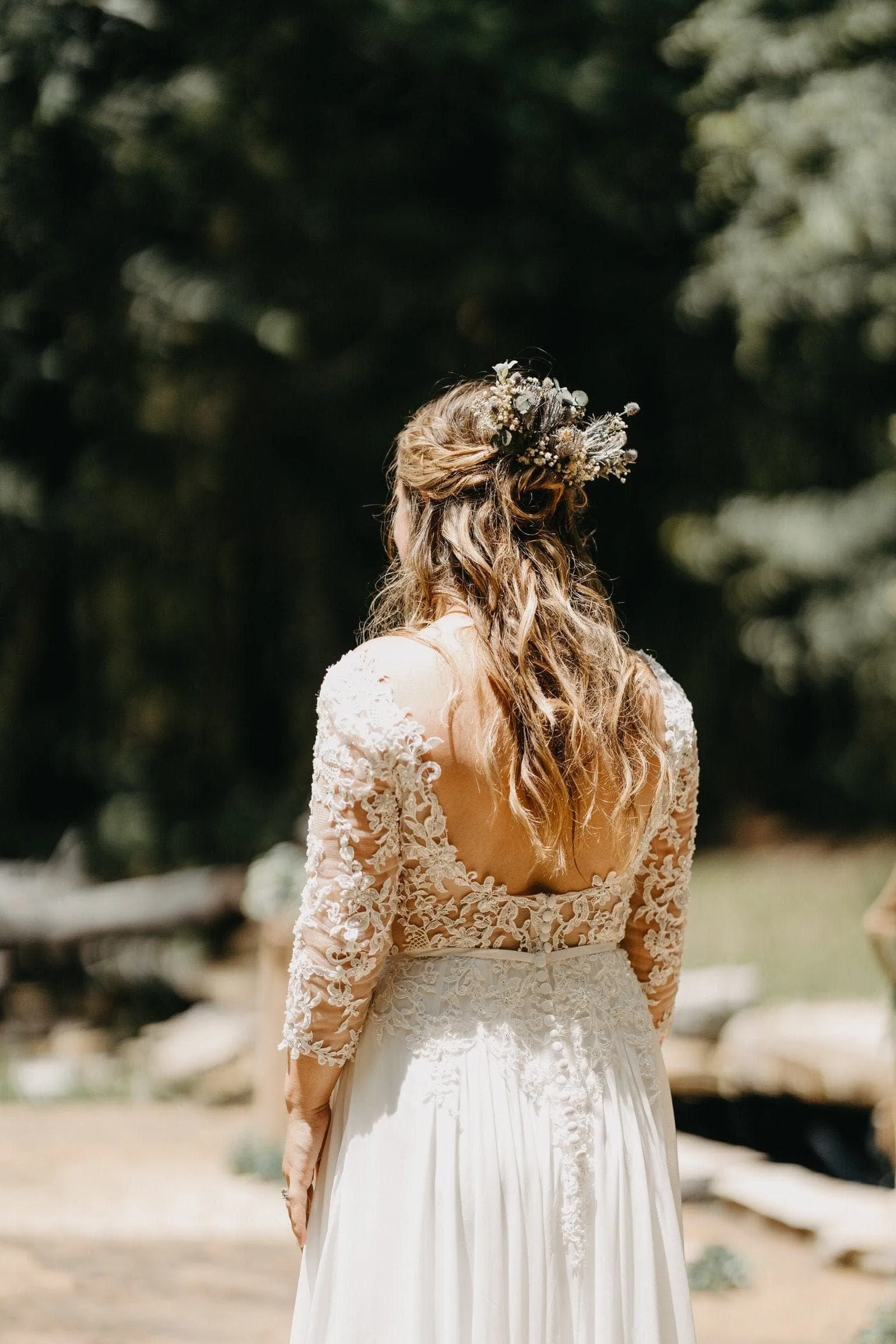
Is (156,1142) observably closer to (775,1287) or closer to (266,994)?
(266,994)

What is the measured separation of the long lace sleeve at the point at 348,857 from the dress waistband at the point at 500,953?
77 millimetres

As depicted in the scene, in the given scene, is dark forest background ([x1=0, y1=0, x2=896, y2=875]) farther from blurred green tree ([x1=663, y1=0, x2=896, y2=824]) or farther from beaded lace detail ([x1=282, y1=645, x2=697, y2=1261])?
beaded lace detail ([x1=282, y1=645, x2=697, y2=1261])

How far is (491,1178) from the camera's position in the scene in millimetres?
2121

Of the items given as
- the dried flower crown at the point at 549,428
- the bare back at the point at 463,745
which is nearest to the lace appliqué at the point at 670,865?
the bare back at the point at 463,745

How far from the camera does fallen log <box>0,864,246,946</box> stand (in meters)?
9.02

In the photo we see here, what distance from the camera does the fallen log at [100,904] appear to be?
9.02 meters

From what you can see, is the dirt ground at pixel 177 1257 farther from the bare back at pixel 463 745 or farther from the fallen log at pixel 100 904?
the bare back at pixel 463 745

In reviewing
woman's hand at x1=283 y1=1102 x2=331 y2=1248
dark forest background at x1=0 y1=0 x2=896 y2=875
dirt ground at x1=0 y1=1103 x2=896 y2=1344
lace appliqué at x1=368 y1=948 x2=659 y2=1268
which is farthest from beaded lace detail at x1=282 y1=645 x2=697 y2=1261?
dark forest background at x1=0 y1=0 x2=896 y2=875

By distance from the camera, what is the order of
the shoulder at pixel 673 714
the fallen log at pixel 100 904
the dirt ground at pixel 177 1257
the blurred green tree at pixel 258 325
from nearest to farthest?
1. the shoulder at pixel 673 714
2. the dirt ground at pixel 177 1257
3. the fallen log at pixel 100 904
4. the blurred green tree at pixel 258 325

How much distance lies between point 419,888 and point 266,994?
408cm

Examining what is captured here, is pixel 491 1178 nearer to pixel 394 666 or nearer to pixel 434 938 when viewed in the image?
pixel 434 938

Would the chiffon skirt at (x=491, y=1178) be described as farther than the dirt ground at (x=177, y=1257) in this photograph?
No

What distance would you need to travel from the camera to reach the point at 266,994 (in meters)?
6.05

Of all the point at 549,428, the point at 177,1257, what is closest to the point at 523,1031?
the point at 549,428
